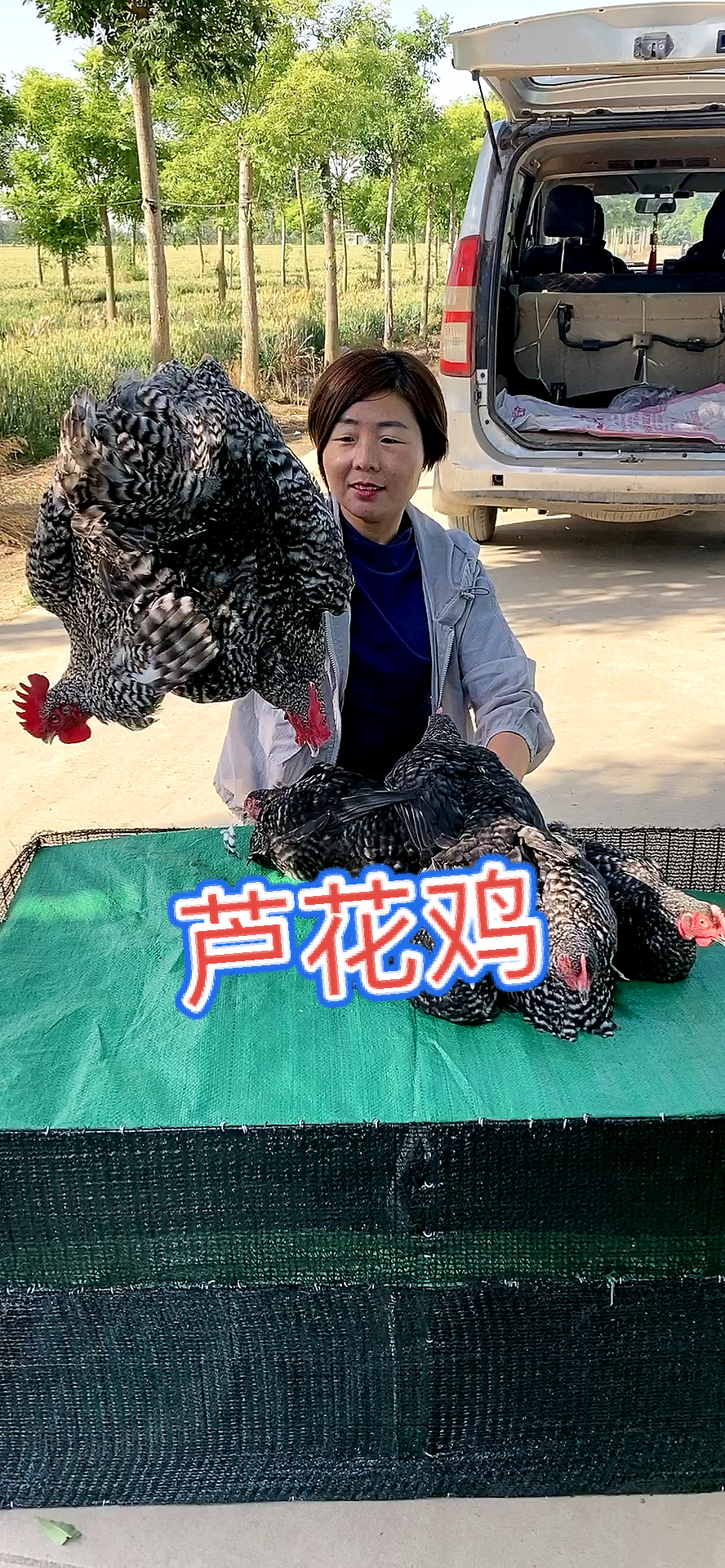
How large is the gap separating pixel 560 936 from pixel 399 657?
95 cm

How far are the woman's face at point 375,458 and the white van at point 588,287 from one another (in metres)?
2.86

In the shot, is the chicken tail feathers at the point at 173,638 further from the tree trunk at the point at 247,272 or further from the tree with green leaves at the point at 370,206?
the tree with green leaves at the point at 370,206

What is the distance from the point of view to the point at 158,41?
28.1 feet

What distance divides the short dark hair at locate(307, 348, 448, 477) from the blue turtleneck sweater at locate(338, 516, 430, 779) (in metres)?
0.27

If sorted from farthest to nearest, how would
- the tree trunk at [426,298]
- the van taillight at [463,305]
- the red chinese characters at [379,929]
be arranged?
the tree trunk at [426,298], the van taillight at [463,305], the red chinese characters at [379,929]

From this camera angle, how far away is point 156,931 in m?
2.46

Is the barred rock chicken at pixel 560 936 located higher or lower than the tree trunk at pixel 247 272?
lower

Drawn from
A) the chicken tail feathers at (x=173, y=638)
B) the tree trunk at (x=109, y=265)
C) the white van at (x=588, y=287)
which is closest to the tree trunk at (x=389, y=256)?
the tree trunk at (x=109, y=265)

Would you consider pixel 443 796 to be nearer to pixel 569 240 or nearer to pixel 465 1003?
pixel 465 1003

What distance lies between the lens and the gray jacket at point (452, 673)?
8.39ft

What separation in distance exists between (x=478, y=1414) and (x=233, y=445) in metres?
1.63

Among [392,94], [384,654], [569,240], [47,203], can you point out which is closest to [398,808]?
[384,654]

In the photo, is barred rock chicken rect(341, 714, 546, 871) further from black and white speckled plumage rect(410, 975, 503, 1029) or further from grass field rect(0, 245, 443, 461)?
grass field rect(0, 245, 443, 461)

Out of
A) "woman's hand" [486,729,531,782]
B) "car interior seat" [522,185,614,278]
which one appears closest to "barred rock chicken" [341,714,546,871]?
"woman's hand" [486,729,531,782]
